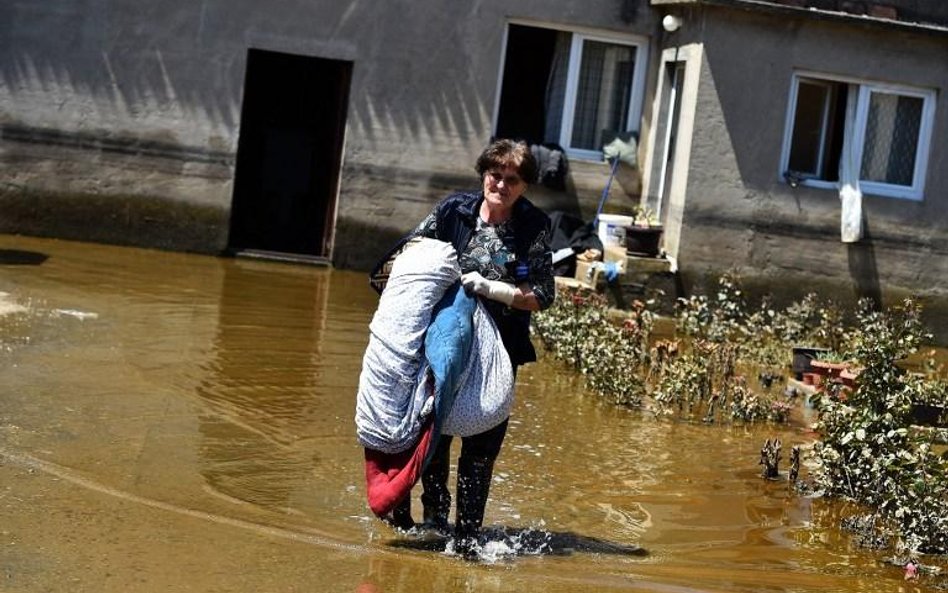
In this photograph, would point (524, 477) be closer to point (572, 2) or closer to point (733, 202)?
point (733, 202)

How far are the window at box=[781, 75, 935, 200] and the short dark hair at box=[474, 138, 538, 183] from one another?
1000 centimetres

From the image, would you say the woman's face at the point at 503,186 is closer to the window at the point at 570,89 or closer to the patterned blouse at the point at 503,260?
the patterned blouse at the point at 503,260

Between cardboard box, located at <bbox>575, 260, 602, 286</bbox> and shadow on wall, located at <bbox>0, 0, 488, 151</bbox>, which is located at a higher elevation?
shadow on wall, located at <bbox>0, 0, 488, 151</bbox>

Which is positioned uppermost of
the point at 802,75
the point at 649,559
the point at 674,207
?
the point at 802,75

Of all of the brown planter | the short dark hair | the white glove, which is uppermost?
the short dark hair

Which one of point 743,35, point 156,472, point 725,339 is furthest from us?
point 743,35

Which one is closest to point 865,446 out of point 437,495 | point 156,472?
point 437,495

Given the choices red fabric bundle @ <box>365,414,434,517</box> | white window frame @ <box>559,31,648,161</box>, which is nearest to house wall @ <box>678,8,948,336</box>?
white window frame @ <box>559,31,648,161</box>

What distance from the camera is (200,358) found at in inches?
426

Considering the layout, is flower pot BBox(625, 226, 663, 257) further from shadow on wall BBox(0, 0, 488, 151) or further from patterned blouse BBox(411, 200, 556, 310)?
patterned blouse BBox(411, 200, 556, 310)

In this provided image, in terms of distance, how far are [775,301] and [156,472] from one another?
32.3ft

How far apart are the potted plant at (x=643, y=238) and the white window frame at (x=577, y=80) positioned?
1.68 metres

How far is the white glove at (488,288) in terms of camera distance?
677 cm

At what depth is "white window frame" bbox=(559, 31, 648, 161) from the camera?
1716cm
